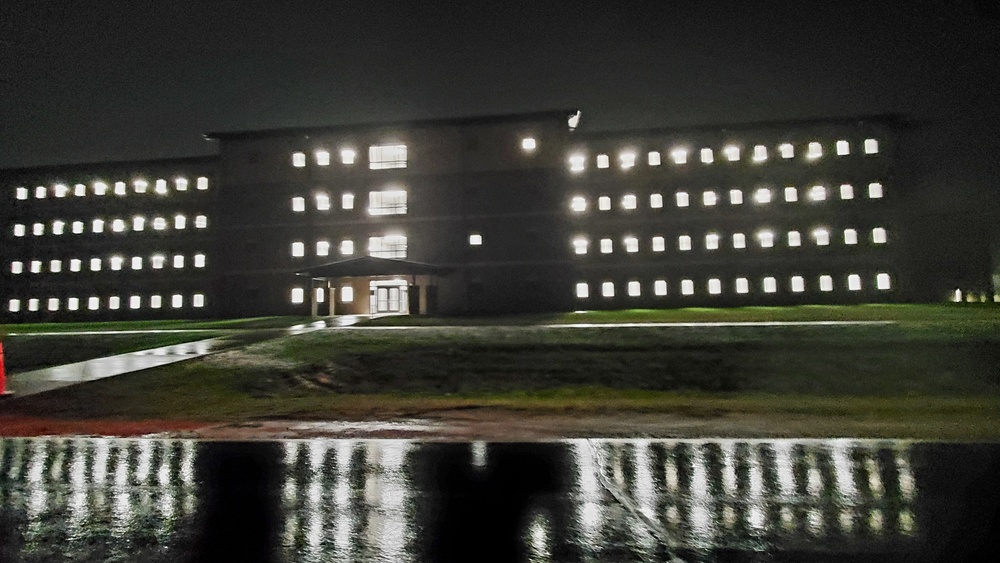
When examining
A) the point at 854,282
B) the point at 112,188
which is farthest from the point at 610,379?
the point at 112,188

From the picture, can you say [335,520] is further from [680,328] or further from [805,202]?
[805,202]

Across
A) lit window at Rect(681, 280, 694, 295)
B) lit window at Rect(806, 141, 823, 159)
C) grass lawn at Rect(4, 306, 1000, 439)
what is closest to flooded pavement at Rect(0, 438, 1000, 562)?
grass lawn at Rect(4, 306, 1000, 439)

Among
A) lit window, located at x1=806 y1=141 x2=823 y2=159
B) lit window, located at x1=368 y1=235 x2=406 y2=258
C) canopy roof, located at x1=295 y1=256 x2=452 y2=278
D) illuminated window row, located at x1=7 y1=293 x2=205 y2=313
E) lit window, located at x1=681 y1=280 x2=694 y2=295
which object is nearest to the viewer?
canopy roof, located at x1=295 y1=256 x2=452 y2=278

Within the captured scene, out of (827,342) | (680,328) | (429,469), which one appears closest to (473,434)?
(429,469)

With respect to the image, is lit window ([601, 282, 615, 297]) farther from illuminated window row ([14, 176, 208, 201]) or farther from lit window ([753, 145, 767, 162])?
illuminated window row ([14, 176, 208, 201])

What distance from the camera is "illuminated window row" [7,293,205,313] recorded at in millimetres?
49812

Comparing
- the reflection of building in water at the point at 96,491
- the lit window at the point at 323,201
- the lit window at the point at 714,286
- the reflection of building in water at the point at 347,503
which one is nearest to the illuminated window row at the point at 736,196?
the lit window at the point at 714,286

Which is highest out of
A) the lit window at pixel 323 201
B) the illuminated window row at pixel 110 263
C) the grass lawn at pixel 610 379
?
the lit window at pixel 323 201

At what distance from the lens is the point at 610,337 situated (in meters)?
20.7

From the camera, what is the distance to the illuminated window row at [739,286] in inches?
1724

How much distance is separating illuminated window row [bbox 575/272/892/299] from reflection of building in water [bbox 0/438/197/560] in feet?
134

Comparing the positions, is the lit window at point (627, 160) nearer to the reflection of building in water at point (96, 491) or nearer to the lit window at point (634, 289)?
the lit window at point (634, 289)

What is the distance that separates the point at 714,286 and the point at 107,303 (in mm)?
51725

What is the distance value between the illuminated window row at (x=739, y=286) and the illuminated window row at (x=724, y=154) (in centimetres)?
940
